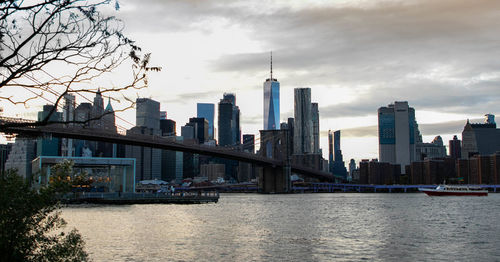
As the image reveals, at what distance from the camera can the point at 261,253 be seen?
25328 mm

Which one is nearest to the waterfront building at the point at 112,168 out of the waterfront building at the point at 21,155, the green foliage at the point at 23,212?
the green foliage at the point at 23,212

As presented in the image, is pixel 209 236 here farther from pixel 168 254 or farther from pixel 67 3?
pixel 67 3

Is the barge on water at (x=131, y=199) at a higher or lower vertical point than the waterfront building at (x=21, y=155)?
lower

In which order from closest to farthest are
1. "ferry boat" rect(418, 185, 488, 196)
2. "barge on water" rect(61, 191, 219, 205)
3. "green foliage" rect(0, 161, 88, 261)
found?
"green foliage" rect(0, 161, 88, 261), "barge on water" rect(61, 191, 219, 205), "ferry boat" rect(418, 185, 488, 196)

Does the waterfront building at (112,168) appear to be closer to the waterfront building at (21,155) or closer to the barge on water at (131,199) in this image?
the barge on water at (131,199)

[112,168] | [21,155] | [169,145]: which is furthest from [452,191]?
[21,155]

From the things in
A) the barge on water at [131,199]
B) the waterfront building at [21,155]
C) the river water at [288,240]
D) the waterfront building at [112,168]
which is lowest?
the river water at [288,240]

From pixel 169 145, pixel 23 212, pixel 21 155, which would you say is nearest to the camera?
pixel 23 212

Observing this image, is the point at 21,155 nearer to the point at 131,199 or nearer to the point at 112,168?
the point at 112,168

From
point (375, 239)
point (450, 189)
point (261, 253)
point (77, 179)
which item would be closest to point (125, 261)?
point (261, 253)

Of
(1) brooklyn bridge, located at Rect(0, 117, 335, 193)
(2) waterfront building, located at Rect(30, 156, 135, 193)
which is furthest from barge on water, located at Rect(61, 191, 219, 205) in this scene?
(1) brooklyn bridge, located at Rect(0, 117, 335, 193)

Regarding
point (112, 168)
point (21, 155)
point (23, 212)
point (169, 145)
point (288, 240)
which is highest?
point (21, 155)

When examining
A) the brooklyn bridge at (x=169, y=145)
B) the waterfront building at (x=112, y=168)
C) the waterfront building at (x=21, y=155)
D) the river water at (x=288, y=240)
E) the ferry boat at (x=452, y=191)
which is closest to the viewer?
the river water at (x=288, y=240)

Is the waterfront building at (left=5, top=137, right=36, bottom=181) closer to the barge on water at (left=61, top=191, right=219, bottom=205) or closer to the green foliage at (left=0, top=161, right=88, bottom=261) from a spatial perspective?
the barge on water at (left=61, top=191, right=219, bottom=205)
